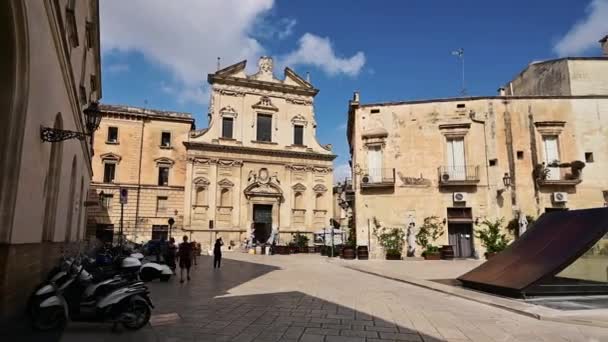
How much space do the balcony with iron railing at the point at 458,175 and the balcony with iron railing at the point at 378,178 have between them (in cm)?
244

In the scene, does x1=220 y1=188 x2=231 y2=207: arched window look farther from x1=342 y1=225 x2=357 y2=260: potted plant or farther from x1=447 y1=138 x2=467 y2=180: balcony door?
x1=447 y1=138 x2=467 y2=180: balcony door

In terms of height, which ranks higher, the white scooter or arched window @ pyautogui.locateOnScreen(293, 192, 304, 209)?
arched window @ pyautogui.locateOnScreen(293, 192, 304, 209)

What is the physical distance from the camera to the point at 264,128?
114 ft

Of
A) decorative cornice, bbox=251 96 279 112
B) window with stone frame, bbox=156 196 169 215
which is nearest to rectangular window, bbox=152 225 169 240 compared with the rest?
window with stone frame, bbox=156 196 169 215

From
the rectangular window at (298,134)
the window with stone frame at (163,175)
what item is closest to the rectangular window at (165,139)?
the window with stone frame at (163,175)

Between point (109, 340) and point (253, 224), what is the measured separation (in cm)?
2813

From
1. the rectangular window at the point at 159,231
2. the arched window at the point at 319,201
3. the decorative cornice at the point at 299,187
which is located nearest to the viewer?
the rectangular window at the point at 159,231

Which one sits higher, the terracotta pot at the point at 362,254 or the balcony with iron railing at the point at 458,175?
the balcony with iron railing at the point at 458,175

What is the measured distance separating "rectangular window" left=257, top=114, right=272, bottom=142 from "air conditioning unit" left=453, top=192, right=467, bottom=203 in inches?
754

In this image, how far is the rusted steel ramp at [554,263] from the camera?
A: 699 cm

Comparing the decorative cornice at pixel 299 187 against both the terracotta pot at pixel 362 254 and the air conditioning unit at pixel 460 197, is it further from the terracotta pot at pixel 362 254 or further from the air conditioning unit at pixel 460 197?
the air conditioning unit at pixel 460 197

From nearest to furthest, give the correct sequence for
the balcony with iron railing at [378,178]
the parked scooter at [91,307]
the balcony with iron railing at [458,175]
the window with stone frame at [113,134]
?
the parked scooter at [91,307], the balcony with iron railing at [458,175], the balcony with iron railing at [378,178], the window with stone frame at [113,134]

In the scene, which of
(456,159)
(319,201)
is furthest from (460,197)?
(319,201)

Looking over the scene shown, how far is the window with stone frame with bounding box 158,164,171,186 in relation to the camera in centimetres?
3356
